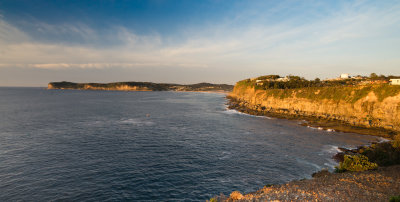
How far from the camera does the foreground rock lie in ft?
62.4

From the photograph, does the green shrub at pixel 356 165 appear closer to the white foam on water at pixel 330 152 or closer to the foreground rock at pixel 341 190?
the foreground rock at pixel 341 190

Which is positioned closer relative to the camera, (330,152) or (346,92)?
(330,152)

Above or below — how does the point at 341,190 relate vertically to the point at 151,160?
above

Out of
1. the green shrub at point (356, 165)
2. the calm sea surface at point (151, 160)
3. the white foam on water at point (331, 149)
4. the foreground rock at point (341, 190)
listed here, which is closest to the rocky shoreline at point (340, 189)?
the foreground rock at point (341, 190)

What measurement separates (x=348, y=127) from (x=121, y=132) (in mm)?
67359

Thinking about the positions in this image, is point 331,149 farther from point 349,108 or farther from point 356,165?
point 349,108

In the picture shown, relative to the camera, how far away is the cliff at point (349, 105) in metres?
59.6

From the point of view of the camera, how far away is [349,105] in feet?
230

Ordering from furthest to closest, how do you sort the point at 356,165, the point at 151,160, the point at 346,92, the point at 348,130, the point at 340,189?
the point at 346,92 → the point at 348,130 → the point at 151,160 → the point at 356,165 → the point at 340,189

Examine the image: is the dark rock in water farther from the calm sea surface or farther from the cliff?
the cliff

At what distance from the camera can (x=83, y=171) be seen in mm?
30266

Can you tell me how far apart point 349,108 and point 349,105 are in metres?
1.09

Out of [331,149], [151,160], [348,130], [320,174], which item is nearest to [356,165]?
[320,174]

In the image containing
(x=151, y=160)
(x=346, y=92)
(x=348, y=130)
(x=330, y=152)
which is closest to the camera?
(x=151, y=160)
